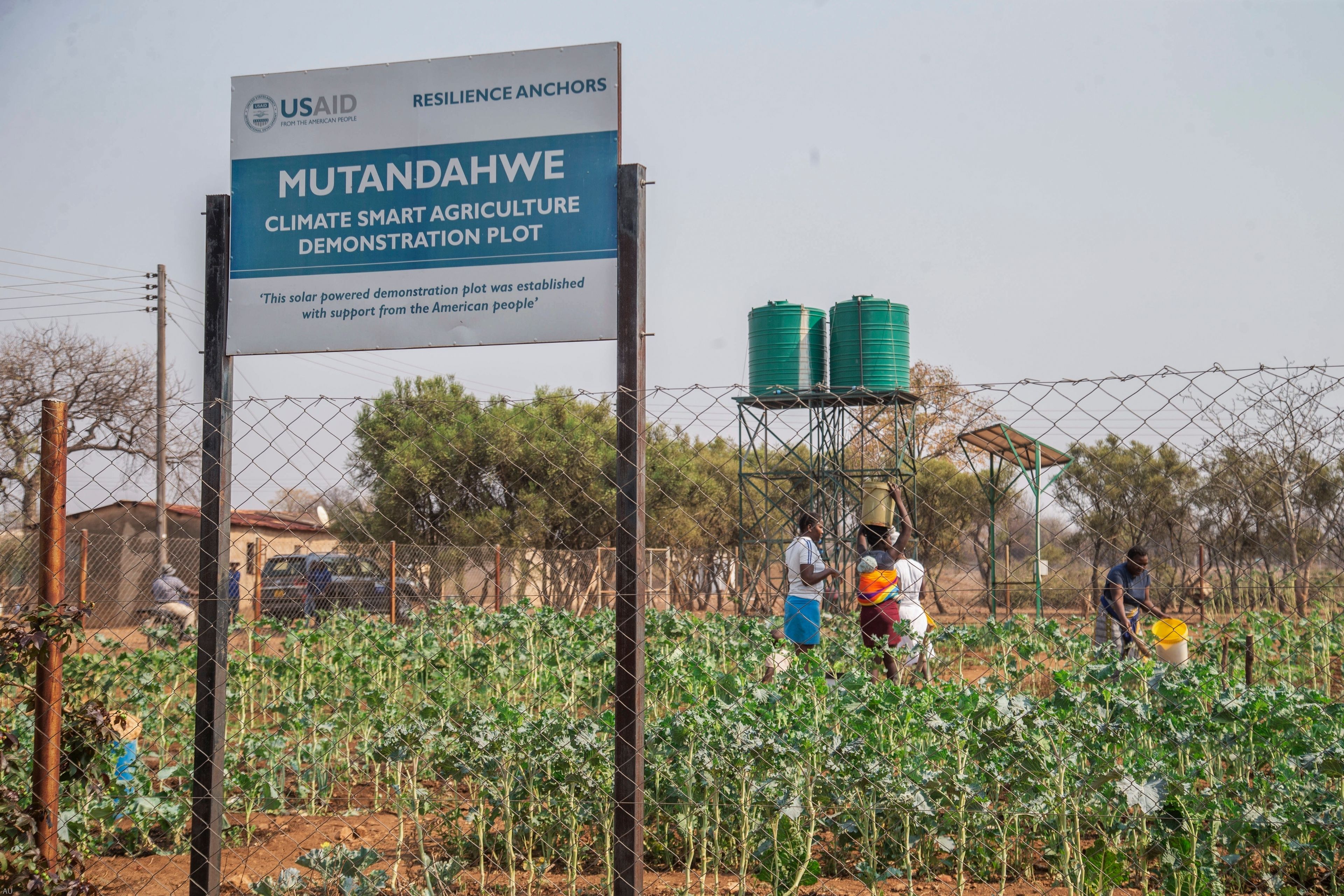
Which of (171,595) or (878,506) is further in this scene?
(171,595)

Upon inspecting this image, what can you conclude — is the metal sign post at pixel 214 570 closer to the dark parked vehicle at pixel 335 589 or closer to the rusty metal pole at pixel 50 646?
the rusty metal pole at pixel 50 646

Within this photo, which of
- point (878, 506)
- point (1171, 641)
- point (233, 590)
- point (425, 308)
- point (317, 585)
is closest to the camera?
point (425, 308)

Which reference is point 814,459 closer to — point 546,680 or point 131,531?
point 546,680

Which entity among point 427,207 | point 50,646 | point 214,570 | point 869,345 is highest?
point 869,345

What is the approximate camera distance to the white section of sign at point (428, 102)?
3275 mm

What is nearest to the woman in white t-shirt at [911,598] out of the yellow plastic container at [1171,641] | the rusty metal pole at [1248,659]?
the yellow plastic container at [1171,641]

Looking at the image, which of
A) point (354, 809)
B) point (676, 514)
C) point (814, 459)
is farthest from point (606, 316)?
point (676, 514)

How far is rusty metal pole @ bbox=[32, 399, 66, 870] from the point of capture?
3.39 meters

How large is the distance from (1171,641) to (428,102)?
225 inches

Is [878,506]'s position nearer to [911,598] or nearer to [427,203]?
[427,203]

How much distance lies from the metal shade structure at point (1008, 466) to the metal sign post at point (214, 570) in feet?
8.19

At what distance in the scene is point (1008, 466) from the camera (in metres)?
17.0

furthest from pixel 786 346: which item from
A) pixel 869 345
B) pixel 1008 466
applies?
pixel 1008 466

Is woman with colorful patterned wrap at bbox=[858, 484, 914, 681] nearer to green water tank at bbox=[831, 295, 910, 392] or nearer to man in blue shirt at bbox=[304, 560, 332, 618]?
→ green water tank at bbox=[831, 295, 910, 392]
